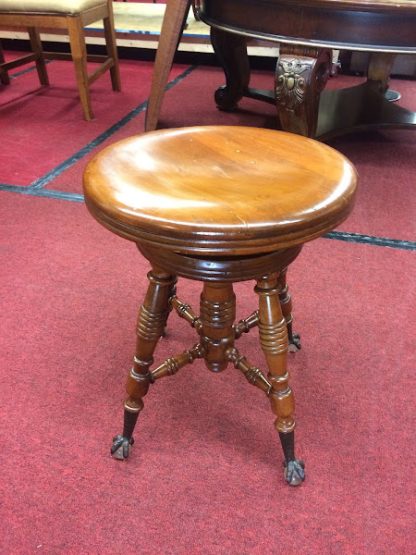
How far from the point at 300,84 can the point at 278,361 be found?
48.1 inches

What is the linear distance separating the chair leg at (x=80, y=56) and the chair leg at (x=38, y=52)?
2.05 ft

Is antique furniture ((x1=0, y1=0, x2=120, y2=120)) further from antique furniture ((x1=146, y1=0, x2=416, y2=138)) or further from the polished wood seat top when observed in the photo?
the polished wood seat top

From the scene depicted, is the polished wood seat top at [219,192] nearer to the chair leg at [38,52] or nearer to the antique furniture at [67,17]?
the antique furniture at [67,17]

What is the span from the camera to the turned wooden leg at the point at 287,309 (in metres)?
1.04

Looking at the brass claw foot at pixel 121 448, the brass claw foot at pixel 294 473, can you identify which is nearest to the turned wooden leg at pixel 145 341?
the brass claw foot at pixel 121 448

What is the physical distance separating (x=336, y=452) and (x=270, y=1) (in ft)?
4.39

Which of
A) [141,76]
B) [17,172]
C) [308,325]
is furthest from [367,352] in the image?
[141,76]

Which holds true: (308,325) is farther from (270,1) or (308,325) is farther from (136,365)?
(270,1)

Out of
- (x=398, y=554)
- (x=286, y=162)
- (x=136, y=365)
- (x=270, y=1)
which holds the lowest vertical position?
(x=398, y=554)

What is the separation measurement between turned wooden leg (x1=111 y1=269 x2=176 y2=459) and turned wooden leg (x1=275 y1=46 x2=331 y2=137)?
114cm

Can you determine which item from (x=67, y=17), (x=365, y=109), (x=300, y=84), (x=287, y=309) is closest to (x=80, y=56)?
(x=67, y=17)

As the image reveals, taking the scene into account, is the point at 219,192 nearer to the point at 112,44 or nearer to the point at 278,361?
the point at 278,361

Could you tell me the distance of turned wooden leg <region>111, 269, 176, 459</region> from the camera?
89cm

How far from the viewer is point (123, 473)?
3.23ft
